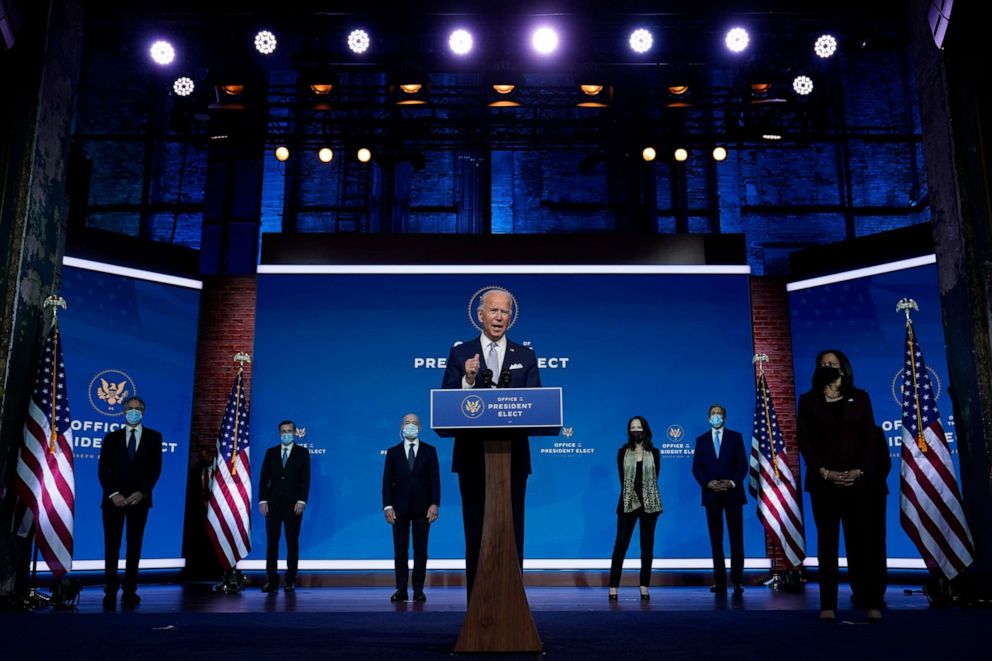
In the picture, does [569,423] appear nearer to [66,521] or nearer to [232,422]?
[232,422]

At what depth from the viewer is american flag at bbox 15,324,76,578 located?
6402 mm

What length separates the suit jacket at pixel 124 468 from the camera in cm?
697

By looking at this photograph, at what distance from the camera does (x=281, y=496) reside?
8859 millimetres

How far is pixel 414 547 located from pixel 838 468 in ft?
13.2

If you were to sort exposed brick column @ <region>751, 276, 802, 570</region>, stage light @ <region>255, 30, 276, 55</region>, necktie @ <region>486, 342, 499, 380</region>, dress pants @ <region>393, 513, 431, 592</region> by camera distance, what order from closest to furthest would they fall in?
necktie @ <region>486, 342, 499, 380</region> < dress pants @ <region>393, 513, 431, 592</region> < stage light @ <region>255, 30, 276, 55</region> < exposed brick column @ <region>751, 276, 802, 570</region>

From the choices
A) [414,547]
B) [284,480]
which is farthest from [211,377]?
[414,547]

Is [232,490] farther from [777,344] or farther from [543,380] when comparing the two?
[777,344]

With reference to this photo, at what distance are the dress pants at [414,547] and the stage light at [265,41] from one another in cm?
591

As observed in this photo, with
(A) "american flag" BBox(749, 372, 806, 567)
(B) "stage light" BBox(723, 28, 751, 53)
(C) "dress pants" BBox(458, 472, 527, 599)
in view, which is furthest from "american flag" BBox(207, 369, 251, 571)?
(B) "stage light" BBox(723, 28, 751, 53)

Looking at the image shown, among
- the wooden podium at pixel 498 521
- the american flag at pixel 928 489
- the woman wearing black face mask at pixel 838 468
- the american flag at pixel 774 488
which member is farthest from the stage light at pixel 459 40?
the wooden podium at pixel 498 521

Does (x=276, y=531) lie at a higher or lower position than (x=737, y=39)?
lower

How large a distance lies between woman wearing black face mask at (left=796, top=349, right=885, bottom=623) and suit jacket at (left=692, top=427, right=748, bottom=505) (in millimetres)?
3404

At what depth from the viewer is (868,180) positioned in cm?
1414

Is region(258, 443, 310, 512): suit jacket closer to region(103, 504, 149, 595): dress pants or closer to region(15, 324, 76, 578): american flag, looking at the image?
region(103, 504, 149, 595): dress pants
